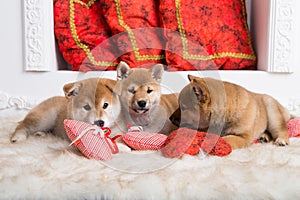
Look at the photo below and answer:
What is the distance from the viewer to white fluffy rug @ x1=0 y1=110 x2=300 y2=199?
0.95 metres

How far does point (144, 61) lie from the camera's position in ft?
6.58

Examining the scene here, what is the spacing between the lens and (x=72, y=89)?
1.34 m

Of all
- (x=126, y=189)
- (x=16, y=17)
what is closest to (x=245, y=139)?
(x=126, y=189)

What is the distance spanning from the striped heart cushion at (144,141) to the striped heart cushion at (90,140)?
83mm

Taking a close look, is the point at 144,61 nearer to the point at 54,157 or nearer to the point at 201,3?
the point at 201,3

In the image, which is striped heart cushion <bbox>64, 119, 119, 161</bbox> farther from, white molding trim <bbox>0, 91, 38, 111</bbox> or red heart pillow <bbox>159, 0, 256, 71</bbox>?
white molding trim <bbox>0, 91, 38, 111</bbox>

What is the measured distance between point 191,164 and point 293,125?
778mm

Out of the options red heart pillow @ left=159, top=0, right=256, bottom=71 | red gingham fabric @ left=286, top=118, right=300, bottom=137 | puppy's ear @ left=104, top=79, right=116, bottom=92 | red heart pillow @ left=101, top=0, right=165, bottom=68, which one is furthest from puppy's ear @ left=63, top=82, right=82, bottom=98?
red gingham fabric @ left=286, top=118, right=300, bottom=137

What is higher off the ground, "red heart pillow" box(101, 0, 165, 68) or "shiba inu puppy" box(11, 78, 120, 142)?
"red heart pillow" box(101, 0, 165, 68)

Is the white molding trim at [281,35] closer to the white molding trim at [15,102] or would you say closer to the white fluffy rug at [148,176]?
the white fluffy rug at [148,176]

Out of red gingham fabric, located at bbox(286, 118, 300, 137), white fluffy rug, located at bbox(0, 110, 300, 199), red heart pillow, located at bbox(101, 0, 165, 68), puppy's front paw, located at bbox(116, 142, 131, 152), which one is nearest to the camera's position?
white fluffy rug, located at bbox(0, 110, 300, 199)

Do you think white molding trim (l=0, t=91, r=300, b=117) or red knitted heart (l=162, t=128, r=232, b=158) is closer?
red knitted heart (l=162, t=128, r=232, b=158)

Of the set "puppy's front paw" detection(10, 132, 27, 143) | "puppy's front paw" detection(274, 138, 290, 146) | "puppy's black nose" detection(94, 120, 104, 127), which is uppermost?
"puppy's black nose" detection(94, 120, 104, 127)

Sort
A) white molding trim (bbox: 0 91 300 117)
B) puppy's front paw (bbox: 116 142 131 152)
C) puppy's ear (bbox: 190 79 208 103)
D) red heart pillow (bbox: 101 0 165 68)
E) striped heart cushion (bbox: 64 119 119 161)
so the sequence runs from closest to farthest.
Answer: striped heart cushion (bbox: 64 119 119 161) < puppy's front paw (bbox: 116 142 131 152) < puppy's ear (bbox: 190 79 208 103) < red heart pillow (bbox: 101 0 165 68) < white molding trim (bbox: 0 91 300 117)
